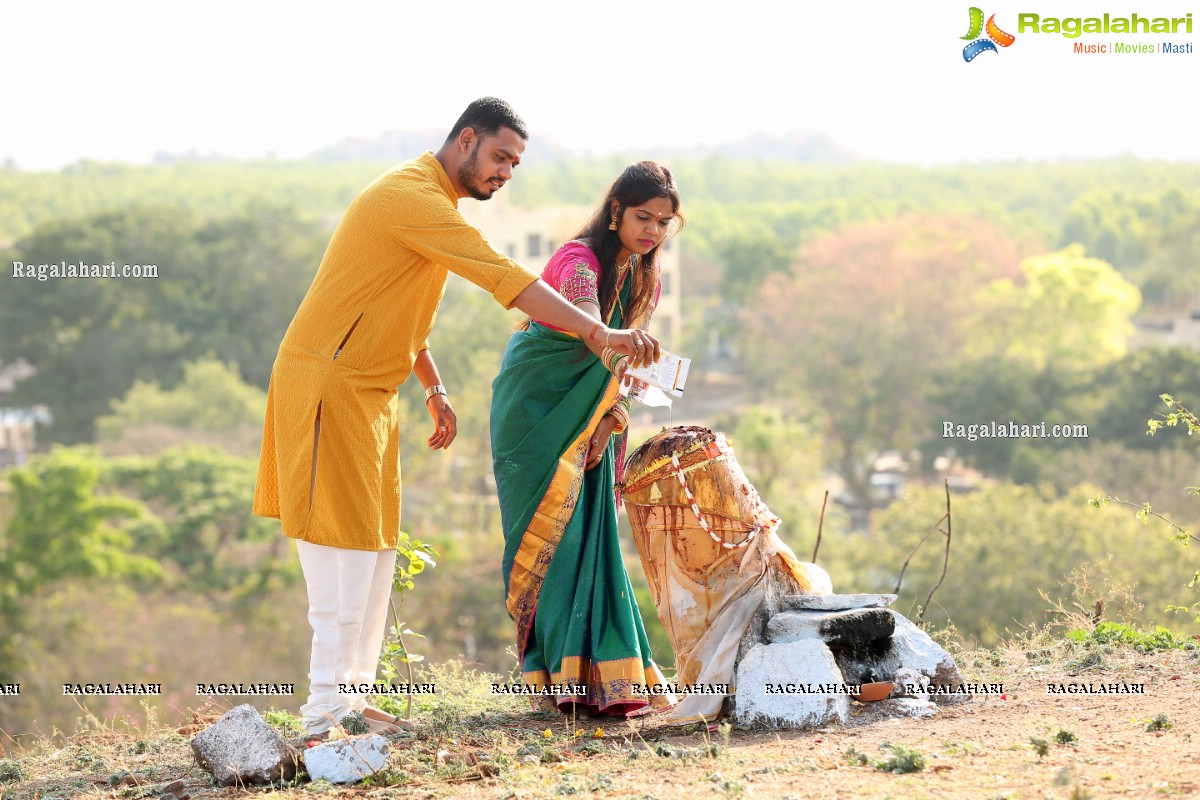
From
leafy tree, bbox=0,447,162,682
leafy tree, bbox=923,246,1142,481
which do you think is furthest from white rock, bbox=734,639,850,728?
leafy tree, bbox=923,246,1142,481

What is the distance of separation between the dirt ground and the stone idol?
0.56ft

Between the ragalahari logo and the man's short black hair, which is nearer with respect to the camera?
the man's short black hair

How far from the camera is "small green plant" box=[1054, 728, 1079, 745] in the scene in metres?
3.43

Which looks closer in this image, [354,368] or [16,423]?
[354,368]

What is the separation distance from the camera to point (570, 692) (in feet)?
13.5

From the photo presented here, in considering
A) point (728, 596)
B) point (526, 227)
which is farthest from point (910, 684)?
point (526, 227)

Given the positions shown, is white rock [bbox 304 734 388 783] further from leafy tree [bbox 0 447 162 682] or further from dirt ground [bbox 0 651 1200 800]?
leafy tree [bbox 0 447 162 682]

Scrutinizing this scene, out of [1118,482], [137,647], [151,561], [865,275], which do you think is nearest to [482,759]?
[137,647]

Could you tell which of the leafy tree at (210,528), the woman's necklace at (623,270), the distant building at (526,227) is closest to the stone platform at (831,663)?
the woman's necklace at (623,270)

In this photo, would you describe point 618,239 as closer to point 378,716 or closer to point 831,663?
point 831,663

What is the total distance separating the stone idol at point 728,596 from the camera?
405 centimetres

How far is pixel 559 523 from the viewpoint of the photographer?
13.7 feet

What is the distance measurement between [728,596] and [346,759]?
1.34 m

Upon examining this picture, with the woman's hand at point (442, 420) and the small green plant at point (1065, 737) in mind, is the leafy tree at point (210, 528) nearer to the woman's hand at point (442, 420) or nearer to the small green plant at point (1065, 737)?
the woman's hand at point (442, 420)
